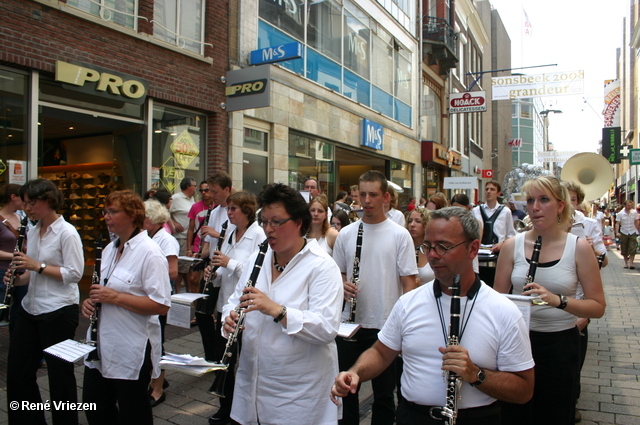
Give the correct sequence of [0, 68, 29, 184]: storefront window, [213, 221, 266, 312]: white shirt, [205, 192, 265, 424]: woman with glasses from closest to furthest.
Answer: [205, 192, 265, 424]: woman with glasses → [213, 221, 266, 312]: white shirt → [0, 68, 29, 184]: storefront window

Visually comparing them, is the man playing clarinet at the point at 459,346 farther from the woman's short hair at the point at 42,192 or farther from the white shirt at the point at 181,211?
the white shirt at the point at 181,211

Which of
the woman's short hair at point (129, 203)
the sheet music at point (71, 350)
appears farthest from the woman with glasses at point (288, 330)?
the woman's short hair at point (129, 203)

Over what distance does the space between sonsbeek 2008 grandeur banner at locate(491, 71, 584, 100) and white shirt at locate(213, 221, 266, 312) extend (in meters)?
16.4

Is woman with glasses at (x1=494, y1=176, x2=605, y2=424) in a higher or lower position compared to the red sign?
lower

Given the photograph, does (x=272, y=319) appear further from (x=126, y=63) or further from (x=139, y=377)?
(x=126, y=63)

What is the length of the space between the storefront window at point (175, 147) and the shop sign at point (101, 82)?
721mm

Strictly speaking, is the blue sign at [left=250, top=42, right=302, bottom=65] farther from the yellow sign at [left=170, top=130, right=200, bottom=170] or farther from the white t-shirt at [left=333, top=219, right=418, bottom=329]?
the white t-shirt at [left=333, top=219, right=418, bottom=329]

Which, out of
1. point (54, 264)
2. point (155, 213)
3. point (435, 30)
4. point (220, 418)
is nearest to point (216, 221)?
point (155, 213)

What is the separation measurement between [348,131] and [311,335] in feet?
41.8

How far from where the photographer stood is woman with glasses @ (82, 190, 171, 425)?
9.73ft

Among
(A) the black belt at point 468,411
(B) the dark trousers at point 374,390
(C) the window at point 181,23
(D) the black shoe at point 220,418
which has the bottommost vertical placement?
(D) the black shoe at point 220,418

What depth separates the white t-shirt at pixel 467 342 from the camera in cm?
186

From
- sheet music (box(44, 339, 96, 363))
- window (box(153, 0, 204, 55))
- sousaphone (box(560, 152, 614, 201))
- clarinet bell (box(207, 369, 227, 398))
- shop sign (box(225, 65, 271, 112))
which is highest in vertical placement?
window (box(153, 0, 204, 55))

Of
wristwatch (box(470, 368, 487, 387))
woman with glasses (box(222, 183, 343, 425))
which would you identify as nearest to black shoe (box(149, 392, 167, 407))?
woman with glasses (box(222, 183, 343, 425))
